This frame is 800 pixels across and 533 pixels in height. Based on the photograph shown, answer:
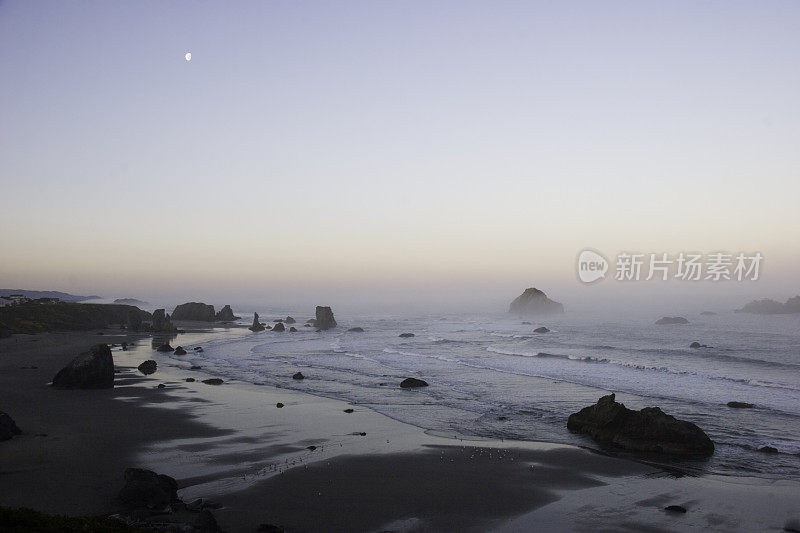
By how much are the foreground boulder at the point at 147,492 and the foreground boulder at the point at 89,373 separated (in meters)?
23.9

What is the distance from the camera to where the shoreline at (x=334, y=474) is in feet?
46.3

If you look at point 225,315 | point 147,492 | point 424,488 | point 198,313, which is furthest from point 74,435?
point 198,313

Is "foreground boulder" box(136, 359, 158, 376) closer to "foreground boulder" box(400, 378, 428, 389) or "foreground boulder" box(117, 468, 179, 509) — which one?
"foreground boulder" box(400, 378, 428, 389)

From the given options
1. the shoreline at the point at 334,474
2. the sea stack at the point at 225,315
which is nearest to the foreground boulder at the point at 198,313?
the sea stack at the point at 225,315

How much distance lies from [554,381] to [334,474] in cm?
2768

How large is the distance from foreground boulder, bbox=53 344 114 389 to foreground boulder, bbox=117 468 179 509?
78.5ft

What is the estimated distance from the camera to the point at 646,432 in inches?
859

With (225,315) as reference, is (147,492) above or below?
above

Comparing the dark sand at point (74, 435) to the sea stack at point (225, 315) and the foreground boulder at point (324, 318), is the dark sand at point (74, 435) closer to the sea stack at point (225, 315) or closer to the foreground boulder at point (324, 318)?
the foreground boulder at point (324, 318)

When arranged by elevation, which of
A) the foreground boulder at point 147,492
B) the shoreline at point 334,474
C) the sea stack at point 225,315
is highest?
the foreground boulder at point 147,492

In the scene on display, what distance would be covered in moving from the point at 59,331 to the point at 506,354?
2998 inches

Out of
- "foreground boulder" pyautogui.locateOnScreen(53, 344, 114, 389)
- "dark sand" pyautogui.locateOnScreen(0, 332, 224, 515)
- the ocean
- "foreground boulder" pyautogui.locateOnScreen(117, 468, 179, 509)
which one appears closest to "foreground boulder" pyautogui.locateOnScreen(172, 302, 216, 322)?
the ocean

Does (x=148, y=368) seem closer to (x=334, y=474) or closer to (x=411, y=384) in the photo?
(x=411, y=384)

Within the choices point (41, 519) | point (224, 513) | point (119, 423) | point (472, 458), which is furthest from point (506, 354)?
point (41, 519)
